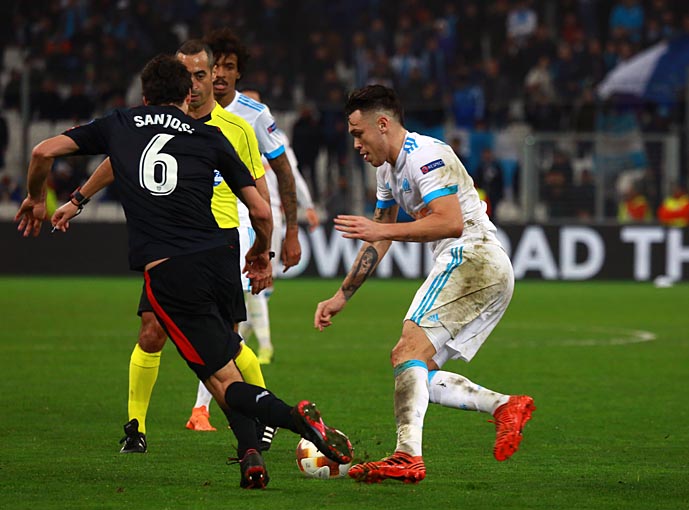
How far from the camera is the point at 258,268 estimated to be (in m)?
6.78

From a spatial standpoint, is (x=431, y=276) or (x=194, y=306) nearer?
(x=194, y=306)

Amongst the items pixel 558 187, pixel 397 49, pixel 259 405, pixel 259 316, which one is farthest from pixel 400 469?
pixel 397 49

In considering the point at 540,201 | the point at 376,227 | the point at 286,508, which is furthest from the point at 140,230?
the point at 540,201

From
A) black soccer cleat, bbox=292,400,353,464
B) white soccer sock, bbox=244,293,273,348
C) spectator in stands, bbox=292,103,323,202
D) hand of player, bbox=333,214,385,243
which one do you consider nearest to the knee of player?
black soccer cleat, bbox=292,400,353,464

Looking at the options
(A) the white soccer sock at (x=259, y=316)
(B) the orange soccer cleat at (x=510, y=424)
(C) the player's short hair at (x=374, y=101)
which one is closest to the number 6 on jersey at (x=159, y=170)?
(C) the player's short hair at (x=374, y=101)

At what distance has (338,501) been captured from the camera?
5957 millimetres

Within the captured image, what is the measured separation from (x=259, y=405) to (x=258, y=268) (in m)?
0.90

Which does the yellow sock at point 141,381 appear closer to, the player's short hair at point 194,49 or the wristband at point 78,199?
the wristband at point 78,199

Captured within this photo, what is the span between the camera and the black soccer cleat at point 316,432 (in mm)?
5980

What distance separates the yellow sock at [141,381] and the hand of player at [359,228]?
1.97 m

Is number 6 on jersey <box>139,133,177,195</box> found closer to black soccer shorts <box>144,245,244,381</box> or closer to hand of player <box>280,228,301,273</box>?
black soccer shorts <box>144,245,244,381</box>

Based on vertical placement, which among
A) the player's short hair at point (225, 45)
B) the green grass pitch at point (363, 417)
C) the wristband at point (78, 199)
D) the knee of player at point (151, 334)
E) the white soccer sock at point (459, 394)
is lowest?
the green grass pitch at point (363, 417)

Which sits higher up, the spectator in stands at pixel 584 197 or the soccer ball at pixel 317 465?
the spectator in stands at pixel 584 197

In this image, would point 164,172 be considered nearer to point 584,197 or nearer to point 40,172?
point 40,172
